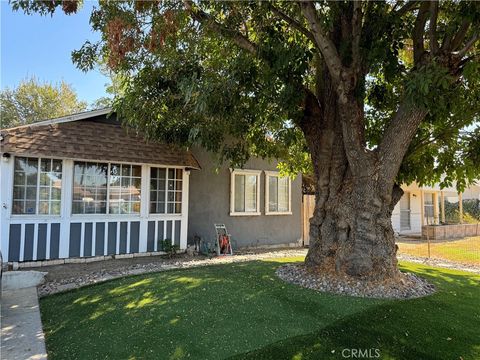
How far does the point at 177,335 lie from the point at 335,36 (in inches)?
251

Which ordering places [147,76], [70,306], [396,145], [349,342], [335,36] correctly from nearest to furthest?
[349,342] → [70,306] → [396,145] → [335,36] → [147,76]

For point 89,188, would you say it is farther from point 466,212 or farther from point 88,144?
point 466,212

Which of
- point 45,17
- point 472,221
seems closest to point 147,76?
point 45,17

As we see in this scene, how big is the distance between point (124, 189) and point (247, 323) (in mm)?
6761

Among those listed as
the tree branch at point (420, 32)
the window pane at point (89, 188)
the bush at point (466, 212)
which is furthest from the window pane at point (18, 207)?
the bush at point (466, 212)

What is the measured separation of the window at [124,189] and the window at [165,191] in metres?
0.47

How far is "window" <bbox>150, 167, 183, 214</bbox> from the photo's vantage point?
1082 centimetres

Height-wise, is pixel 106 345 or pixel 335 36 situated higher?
pixel 335 36

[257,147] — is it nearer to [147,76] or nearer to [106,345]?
[147,76]

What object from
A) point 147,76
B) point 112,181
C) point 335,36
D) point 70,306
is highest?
point 335,36

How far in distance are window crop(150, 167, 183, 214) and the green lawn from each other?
429 centimetres

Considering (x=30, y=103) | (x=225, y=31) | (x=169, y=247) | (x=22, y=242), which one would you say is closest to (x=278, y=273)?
(x=169, y=247)

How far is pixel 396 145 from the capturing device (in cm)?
640

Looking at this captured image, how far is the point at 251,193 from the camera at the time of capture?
43.7 ft
